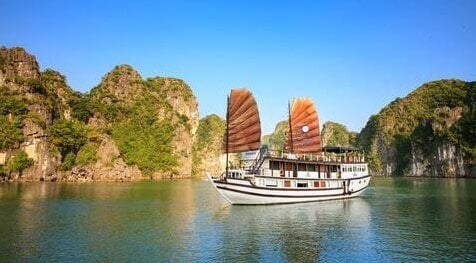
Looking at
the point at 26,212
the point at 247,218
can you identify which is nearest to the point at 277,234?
the point at 247,218

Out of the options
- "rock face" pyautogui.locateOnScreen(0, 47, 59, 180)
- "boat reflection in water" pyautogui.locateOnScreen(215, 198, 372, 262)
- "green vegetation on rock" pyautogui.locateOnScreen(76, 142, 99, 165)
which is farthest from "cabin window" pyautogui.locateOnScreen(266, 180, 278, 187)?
"green vegetation on rock" pyautogui.locateOnScreen(76, 142, 99, 165)

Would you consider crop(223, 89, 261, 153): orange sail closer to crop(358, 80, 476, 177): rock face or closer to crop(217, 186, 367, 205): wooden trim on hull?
crop(217, 186, 367, 205): wooden trim on hull

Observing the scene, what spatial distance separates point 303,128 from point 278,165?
655 centimetres

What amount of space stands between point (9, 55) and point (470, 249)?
7959 centimetres

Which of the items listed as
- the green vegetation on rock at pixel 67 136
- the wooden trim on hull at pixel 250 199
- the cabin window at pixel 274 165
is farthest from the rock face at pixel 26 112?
the cabin window at pixel 274 165

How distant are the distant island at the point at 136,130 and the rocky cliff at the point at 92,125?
6.9 inches

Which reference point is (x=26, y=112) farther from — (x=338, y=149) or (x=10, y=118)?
(x=338, y=149)

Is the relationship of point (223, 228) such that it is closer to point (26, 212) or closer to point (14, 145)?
point (26, 212)

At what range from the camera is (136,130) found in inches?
3846

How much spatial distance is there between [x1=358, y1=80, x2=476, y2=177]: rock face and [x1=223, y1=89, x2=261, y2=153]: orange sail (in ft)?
297

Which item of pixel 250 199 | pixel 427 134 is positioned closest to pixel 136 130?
pixel 250 199

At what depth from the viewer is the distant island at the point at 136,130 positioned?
72750 millimetres

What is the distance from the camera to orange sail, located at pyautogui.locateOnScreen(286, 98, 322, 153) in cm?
4122

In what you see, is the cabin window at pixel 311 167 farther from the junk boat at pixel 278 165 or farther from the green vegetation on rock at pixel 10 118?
the green vegetation on rock at pixel 10 118
